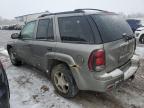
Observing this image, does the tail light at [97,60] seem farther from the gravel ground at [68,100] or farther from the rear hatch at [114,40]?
the gravel ground at [68,100]

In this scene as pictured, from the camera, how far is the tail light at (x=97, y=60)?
116 inches

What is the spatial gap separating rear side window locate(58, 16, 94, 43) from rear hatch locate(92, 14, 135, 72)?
0.68 ft

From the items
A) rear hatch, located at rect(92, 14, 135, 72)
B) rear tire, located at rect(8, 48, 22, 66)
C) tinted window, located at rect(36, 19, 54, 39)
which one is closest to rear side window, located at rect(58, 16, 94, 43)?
rear hatch, located at rect(92, 14, 135, 72)

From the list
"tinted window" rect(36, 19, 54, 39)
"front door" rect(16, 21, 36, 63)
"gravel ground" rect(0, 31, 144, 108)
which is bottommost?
"gravel ground" rect(0, 31, 144, 108)

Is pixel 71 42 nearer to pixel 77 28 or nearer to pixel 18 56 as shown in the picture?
pixel 77 28

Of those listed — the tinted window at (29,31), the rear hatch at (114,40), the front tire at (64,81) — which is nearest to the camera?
the rear hatch at (114,40)

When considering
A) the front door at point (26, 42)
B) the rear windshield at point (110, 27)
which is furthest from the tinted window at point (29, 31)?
the rear windshield at point (110, 27)

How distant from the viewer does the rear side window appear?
10.2ft

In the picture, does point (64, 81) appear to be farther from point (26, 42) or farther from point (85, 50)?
point (26, 42)

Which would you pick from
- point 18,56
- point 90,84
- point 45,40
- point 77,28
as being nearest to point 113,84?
point 90,84

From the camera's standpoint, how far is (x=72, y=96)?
366 cm

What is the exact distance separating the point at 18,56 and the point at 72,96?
2812 mm

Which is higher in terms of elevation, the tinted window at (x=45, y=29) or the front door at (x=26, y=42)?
the tinted window at (x=45, y=29)

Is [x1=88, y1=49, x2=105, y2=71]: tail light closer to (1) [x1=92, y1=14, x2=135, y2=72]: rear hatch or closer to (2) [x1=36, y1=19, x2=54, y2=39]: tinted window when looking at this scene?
(1) [x1=92, y1=14, x2=135, y2=72]: rear hatch
